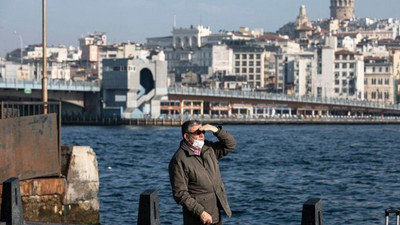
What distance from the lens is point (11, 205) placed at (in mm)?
13164

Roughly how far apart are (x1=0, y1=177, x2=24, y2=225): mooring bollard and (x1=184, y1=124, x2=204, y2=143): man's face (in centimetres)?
286

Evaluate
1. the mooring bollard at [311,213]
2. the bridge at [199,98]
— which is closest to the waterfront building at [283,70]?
the bridge at [199,98]

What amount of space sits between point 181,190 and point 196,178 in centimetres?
23

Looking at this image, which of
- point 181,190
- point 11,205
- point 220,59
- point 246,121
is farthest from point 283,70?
point 181,190

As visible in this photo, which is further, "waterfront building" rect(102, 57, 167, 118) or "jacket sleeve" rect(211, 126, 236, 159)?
"waterfront building" rect(102, 57, 167, 118)

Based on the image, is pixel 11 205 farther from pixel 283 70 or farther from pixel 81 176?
Answer: pixel 283 70

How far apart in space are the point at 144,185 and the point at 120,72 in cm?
8719

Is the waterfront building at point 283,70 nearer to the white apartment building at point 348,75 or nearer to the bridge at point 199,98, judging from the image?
the white apartment building at point 348,75

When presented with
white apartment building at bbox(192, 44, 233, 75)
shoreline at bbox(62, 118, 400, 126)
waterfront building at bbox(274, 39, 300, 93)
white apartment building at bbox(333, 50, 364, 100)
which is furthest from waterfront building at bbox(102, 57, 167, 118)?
white apartment building at bbox(192, 44, 233, 75)

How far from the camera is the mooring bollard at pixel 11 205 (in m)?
13.2

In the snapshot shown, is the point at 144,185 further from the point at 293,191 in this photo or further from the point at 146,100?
the point at 146,100

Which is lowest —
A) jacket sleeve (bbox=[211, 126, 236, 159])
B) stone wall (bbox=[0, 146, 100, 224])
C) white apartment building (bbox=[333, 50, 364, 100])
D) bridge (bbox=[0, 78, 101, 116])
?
stone wall (bbox=[0, 146, 100, 224])

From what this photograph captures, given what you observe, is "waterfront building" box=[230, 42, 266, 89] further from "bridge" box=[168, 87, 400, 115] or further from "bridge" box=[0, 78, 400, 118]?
"bridge" box=[168, 87, 400, 115]

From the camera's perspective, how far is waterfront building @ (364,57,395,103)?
172125 millimetres
